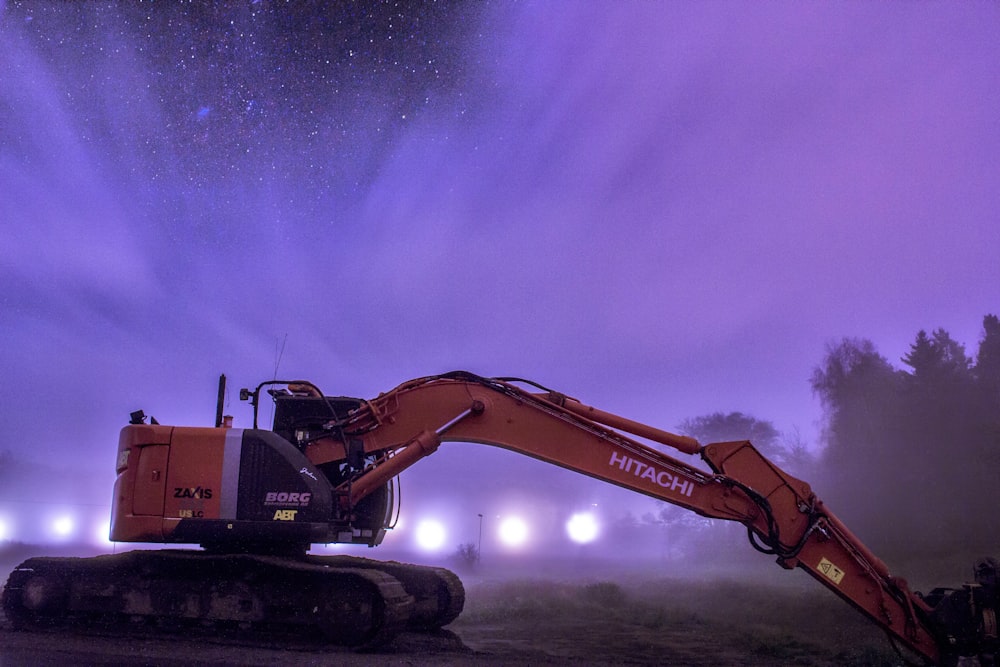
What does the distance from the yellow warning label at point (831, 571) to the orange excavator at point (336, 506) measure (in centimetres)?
2

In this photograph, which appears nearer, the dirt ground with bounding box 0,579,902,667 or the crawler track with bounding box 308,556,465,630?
the dirt ground with bounding box 0,579,902,667

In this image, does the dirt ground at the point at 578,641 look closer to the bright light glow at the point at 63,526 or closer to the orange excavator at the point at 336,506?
the orange excavator at the point at 336,506

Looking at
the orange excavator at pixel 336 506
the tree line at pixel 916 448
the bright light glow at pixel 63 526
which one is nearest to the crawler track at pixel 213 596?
the orange excavator at pixel 336 506

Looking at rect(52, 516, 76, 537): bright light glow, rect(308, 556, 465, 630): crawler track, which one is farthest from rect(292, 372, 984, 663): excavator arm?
rect(52, 516, 76, 537): bright light glow

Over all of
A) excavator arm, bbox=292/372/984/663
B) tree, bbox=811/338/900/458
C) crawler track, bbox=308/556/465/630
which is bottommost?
crawler track, bbox=308/556/465/630

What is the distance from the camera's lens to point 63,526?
51.8 meters

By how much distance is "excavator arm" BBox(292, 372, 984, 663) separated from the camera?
363 inches

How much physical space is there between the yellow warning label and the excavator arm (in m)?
0.01

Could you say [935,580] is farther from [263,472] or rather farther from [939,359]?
[263,472]

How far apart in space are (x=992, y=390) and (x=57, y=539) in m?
58.8

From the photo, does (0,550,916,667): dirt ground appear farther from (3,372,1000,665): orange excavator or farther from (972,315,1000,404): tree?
(972,315,1000,404): tree

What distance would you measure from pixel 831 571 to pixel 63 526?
184ft

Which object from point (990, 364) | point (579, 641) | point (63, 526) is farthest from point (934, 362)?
point (63, 526)

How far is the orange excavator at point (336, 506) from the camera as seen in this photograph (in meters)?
9.45
